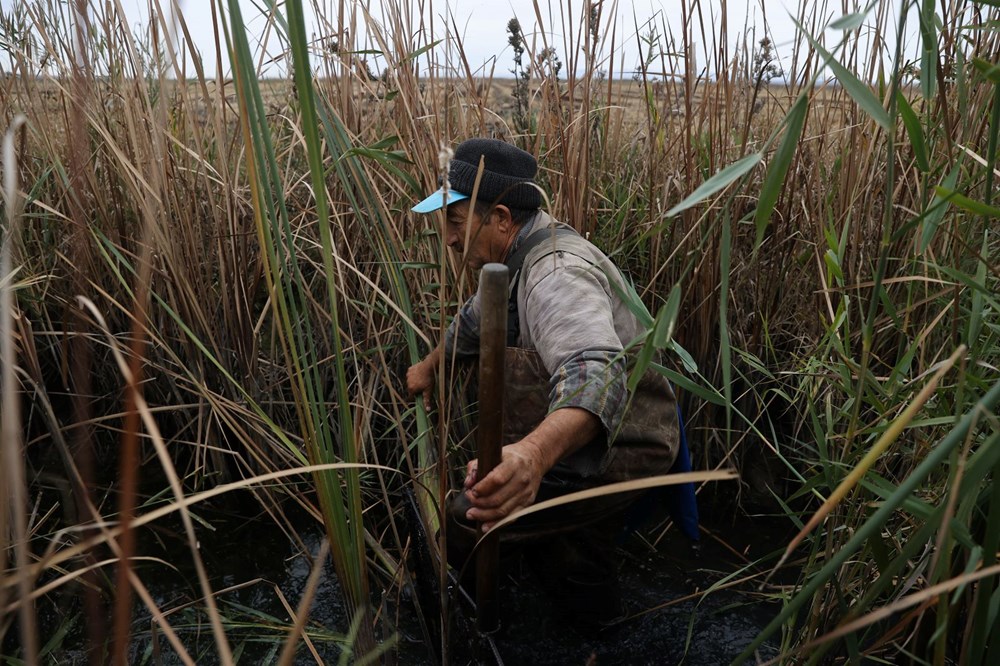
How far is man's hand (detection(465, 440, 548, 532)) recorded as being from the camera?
4.01ft

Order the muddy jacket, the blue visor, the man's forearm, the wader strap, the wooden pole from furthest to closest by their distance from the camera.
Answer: the wader strap
the blue visor
the muddy jacket
the man's forearm
the wooden pole

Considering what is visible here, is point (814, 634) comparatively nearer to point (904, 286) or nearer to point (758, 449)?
point (904, 286)

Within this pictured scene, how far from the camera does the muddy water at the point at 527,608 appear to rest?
1891mm

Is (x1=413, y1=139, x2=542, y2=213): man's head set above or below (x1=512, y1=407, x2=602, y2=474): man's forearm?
above

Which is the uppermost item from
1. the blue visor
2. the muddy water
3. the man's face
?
the blue visor

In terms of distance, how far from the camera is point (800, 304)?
2.14 meters

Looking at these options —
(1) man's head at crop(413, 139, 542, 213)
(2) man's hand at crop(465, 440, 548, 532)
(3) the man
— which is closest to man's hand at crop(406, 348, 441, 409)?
(3) the man

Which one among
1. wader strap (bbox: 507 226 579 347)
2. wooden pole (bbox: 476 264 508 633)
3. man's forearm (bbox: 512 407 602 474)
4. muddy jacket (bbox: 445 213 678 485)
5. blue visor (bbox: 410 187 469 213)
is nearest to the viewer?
wooden pole (bbox: 476 264 508 633)

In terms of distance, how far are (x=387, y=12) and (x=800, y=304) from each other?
136 centimetres

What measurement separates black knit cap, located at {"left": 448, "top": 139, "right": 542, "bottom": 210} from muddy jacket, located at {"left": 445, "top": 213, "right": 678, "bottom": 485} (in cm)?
8

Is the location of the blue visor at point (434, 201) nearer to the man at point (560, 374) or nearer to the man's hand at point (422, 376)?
the man at point (560, 374)

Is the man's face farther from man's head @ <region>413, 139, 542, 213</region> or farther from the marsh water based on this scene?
the marsh water

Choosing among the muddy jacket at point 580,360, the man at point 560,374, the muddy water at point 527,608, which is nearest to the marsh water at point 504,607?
the muddy water at point 527,608

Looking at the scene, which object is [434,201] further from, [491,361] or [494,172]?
[491,361]
